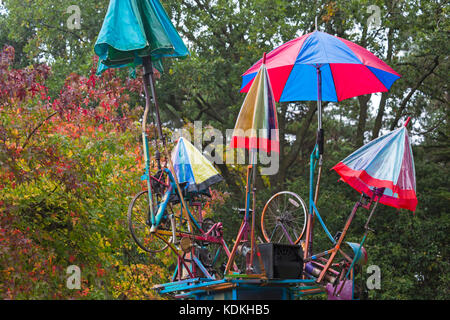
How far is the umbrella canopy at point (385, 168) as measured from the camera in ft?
17.8

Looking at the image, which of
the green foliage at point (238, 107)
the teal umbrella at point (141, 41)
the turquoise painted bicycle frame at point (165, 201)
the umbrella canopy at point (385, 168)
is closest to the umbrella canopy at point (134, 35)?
the teal umbrella at point (141, 41)

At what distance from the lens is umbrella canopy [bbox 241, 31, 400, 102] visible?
597 centimetres

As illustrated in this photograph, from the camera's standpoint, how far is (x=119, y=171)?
8875 mm

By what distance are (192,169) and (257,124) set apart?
47.1 inches

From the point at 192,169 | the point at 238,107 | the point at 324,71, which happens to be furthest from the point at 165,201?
the point at 238,107

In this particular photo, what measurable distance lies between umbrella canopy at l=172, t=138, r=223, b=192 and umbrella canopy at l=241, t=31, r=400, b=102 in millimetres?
1221

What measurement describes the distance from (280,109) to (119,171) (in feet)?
24.6

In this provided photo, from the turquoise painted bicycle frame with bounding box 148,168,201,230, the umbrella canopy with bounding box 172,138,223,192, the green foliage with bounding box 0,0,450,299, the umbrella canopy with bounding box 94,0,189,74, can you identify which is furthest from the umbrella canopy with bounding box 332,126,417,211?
the green foliage with bounding box 0,0,450,299

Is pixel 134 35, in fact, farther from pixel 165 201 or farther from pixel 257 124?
pixel 165 201

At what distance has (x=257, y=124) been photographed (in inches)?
188

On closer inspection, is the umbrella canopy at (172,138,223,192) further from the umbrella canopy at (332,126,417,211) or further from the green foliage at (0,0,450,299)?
the green foliage at (0,0,450,299)

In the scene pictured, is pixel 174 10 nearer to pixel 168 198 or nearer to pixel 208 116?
pixel 208 116

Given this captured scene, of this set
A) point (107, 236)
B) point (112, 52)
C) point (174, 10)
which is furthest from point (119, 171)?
point (174, 10)

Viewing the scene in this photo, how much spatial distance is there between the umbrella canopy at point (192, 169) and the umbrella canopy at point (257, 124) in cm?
102
